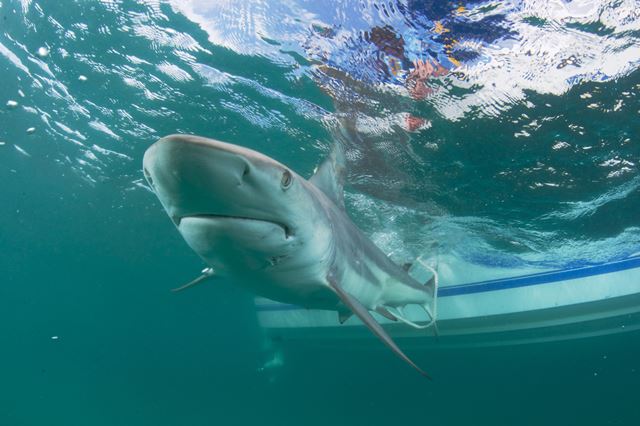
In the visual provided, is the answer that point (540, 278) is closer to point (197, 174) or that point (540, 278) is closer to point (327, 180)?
point (327, 180)

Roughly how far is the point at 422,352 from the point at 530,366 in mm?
5368

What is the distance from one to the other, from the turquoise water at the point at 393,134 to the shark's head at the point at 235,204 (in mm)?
3980

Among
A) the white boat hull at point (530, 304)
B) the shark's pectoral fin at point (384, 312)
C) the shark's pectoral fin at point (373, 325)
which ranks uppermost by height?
the shark's pectoral fin at point (373, 325)


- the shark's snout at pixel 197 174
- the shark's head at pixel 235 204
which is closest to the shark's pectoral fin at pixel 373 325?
the shark's head at pixel 235 204

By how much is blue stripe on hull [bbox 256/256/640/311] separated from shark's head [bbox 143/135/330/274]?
14.2m

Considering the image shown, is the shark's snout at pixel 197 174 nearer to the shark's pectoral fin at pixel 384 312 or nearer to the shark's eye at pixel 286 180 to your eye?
the shark's eye at pixel 286 180

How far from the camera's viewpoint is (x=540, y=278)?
1456 cm

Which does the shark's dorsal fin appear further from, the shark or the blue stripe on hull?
the blue stripe on hull

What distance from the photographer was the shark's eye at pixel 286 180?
2437 mm

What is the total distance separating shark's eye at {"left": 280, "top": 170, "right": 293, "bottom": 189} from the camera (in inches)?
95.9

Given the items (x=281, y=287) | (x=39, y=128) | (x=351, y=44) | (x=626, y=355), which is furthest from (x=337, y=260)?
(x=626, y=355)

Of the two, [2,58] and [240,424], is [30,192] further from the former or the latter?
[240,424]

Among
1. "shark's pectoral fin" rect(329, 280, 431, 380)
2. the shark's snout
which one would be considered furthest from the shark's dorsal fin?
the shark's snout

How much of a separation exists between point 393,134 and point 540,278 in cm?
1024
